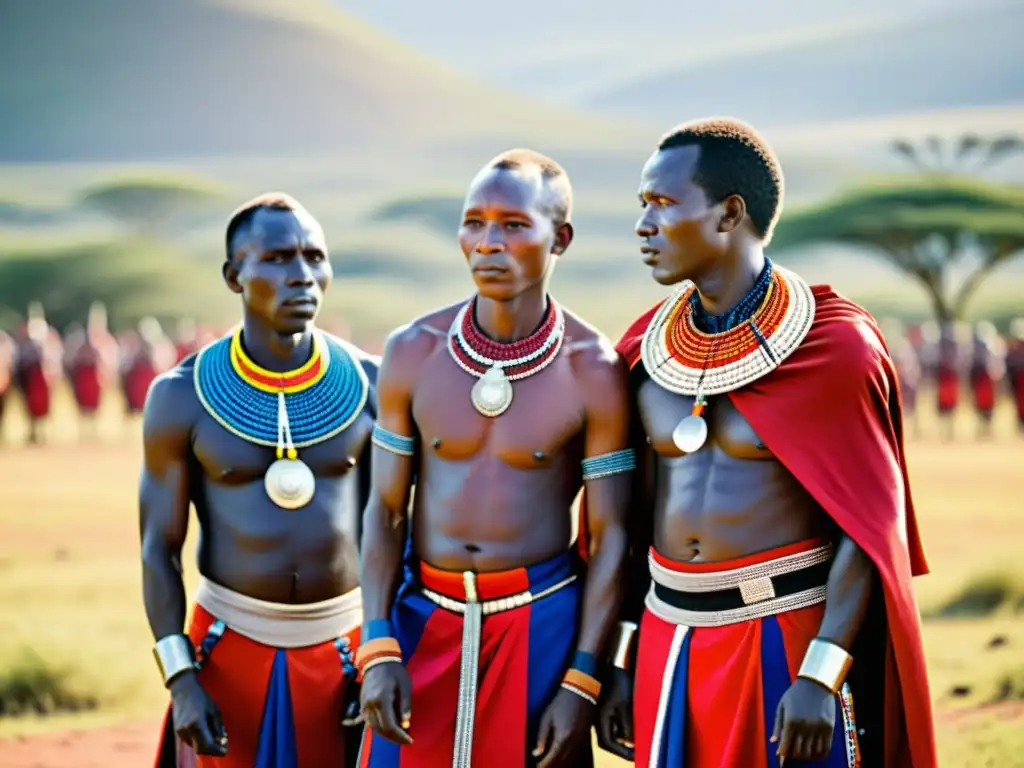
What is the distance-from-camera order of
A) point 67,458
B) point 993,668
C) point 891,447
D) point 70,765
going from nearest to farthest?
point 891,447
point 70,765
point 993,668
point 67,458

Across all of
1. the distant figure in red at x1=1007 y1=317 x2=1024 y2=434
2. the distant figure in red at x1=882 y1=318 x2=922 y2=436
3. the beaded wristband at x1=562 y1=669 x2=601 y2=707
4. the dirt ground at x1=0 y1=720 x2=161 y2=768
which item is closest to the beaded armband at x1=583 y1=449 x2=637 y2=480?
the beaded wristband at x1=562 y1=669 x2=601 y2=707

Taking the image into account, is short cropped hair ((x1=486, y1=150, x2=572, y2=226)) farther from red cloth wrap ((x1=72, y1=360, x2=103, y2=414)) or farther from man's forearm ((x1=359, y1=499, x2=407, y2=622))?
red cloth wrap ((x1=72, y1=360, x2=103, y2=414))

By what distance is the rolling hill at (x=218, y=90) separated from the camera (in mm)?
73125

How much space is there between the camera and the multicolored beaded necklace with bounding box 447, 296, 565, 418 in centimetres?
421

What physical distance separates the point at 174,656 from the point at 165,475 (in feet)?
1.86

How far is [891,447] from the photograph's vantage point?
4055 mm

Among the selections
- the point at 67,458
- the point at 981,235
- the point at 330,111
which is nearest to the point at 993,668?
the point at 67,458

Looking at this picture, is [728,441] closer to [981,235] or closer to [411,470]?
[411,470]

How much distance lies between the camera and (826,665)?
12.4ft

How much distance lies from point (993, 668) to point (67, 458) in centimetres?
1458

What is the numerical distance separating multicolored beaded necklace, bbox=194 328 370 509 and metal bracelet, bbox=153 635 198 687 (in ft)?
1.72

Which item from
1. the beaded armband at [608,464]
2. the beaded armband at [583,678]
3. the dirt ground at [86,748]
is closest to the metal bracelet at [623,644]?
the beaded armband at [583,678]

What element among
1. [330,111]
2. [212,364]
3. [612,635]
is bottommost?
[612,635]

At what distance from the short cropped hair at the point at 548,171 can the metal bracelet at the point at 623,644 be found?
120 centimetres
